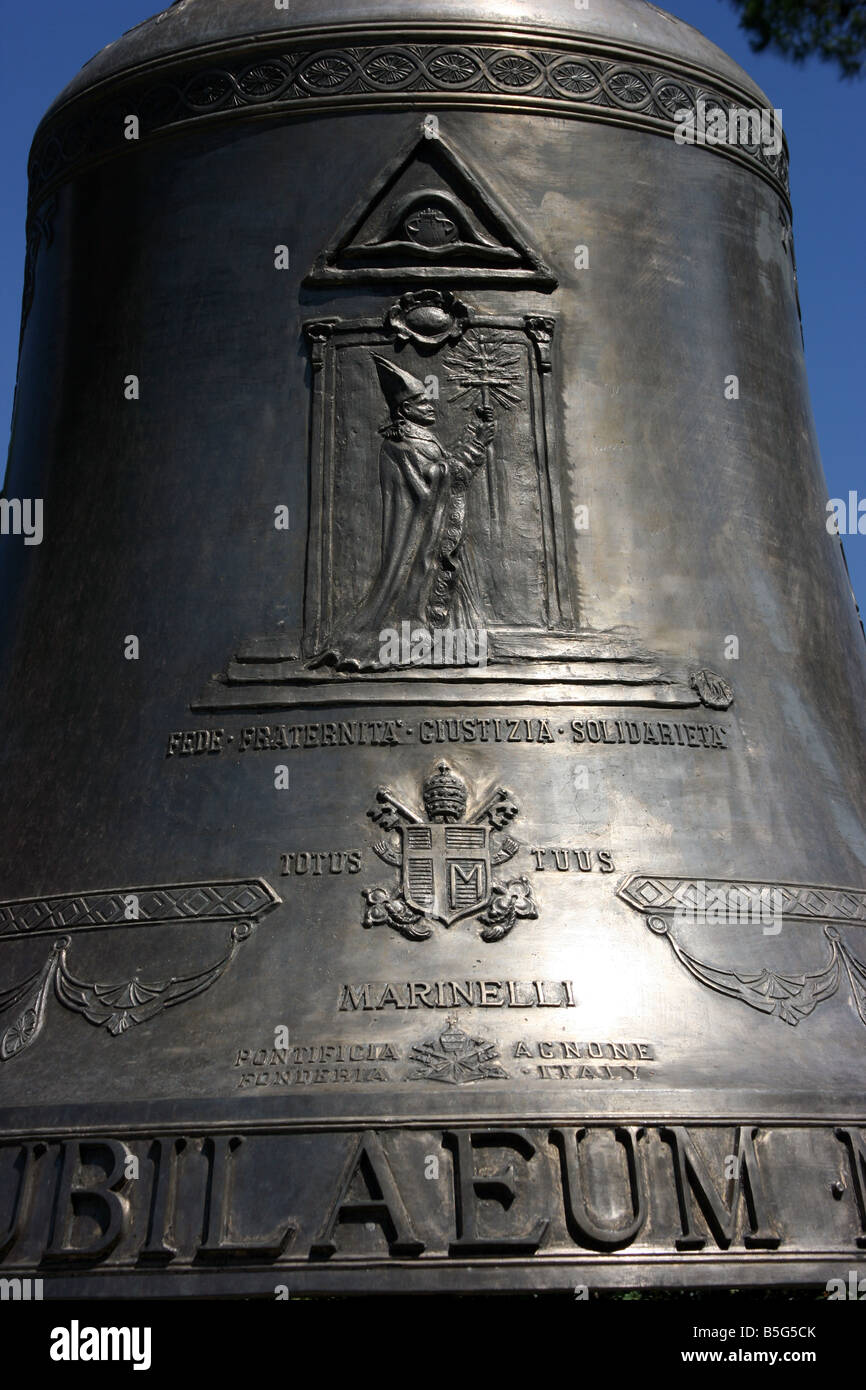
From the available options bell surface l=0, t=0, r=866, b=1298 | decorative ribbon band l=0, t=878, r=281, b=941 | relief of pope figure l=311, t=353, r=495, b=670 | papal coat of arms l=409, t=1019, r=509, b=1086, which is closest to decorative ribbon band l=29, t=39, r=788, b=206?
bell surface l=0, t=0, r=866, b=1298

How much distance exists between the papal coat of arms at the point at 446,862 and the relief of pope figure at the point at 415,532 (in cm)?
51

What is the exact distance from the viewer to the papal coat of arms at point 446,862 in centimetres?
525

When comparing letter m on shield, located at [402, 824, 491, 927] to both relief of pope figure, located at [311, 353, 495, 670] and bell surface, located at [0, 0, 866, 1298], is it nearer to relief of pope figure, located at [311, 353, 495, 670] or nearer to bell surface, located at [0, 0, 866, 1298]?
bell surface, located at [0, 0, 866, 1298]

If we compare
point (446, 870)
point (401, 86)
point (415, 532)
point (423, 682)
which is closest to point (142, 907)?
point (446, 870)

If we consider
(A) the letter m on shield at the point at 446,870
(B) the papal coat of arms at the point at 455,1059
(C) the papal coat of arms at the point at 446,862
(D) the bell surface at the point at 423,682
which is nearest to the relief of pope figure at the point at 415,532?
(D) the bell surface at the point at 423,682

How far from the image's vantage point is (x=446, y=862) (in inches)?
210

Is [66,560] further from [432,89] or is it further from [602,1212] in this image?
[602,1212]

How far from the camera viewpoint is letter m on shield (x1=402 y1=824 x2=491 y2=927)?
5.27 m

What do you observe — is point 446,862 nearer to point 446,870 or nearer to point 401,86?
point 446,870

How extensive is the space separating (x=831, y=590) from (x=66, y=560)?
273cm

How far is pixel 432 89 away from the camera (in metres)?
6.29

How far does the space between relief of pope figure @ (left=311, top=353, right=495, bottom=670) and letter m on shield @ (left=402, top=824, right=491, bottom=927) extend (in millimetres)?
623

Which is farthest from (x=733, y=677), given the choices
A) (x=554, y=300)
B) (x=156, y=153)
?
(x=156, y=153)

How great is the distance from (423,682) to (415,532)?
51 centimetres
